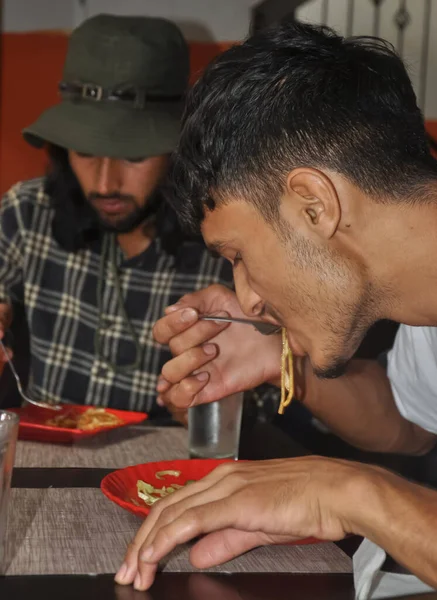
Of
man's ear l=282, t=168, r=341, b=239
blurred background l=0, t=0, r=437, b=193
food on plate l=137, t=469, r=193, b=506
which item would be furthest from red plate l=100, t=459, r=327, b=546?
blurred background l=0, t=0, r=437, b=193

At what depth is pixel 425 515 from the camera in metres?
0.89

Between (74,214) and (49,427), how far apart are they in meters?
1.04

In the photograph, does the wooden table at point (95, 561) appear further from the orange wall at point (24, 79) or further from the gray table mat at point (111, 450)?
the orange wall at point (24, 79)

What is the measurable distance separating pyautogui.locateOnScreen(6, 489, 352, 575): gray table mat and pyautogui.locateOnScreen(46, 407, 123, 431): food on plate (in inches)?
16.2

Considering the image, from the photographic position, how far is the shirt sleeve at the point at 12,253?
2434 millimetres

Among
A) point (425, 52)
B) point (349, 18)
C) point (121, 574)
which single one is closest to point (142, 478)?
point (121, 574)

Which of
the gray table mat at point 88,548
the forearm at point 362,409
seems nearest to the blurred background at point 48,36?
the forearm at point 362,409

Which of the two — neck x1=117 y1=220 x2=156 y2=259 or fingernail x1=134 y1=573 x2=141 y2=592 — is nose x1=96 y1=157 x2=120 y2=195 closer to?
neck x1=117 y1=220 x2=156 y2=259

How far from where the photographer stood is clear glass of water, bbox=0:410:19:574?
875 mm

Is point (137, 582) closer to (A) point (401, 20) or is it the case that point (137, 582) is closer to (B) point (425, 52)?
(A) point (401, 20)

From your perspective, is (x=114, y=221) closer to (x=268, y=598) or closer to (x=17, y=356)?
(x=17, y=356)

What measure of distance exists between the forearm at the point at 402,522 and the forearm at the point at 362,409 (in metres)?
0.74

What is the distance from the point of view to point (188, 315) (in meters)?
1.46

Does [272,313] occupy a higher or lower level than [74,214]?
higher
